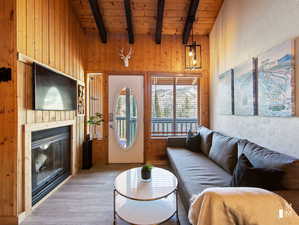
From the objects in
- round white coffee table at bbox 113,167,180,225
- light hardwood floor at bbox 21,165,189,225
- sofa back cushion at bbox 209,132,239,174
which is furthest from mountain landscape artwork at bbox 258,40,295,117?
light hardwood floor at bbox 21,165,189,225

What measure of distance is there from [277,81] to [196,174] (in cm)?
139

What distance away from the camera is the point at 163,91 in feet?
14.4

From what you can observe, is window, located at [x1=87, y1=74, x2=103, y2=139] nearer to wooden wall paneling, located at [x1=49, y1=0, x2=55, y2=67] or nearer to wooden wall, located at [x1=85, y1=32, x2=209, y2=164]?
wooden wall, located at [x1=85, y1=32, x2=209, y2=164]

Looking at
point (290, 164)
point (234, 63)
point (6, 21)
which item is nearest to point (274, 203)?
point (290, 164)

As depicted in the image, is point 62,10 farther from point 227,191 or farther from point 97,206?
point 227,191

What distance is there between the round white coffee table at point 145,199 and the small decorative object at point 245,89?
1446 mm

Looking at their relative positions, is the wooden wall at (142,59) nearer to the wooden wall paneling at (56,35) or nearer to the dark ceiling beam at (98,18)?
the dark ceiling beam at (98,18)

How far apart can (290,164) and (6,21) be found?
3164 mm

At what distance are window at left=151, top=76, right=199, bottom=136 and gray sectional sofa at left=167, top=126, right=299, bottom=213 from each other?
32.7 inches

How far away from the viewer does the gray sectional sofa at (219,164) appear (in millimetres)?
1545

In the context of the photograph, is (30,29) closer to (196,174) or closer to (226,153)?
(196,174)

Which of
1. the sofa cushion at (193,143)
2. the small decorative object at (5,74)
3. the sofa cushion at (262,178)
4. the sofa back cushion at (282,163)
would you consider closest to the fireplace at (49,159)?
the small decorative object at (5,74)

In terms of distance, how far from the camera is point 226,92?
3279mm

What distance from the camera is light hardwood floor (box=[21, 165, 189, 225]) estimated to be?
2080 mm
